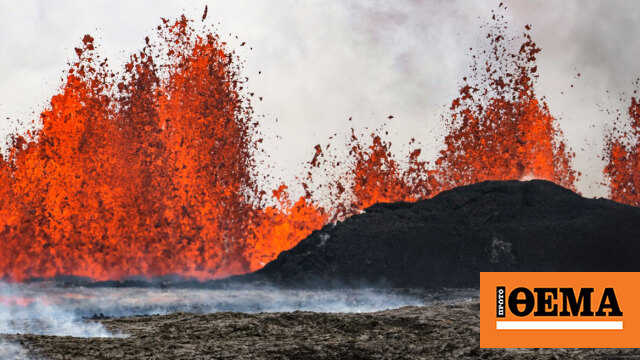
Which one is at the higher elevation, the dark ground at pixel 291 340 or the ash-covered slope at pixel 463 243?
the ash-covered slope at pixel 463 243

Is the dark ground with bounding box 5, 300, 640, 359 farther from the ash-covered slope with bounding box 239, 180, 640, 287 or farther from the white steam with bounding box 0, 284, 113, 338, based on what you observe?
the ash-covered slope with bounding box 239, 180, 640, 287

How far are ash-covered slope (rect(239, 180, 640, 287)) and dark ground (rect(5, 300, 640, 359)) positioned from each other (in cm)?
1150

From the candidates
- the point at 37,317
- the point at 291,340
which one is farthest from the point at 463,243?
the point at 291,340

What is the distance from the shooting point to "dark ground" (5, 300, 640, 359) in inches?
351

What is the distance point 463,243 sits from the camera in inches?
994

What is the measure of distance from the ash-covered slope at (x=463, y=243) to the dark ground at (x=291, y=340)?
37.7 ft

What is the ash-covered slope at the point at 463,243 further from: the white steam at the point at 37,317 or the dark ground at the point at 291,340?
the dark ground at the point at 291,340

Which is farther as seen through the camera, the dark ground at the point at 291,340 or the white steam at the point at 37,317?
the white steam at the point at 37,317

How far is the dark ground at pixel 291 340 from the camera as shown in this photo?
8906 mm

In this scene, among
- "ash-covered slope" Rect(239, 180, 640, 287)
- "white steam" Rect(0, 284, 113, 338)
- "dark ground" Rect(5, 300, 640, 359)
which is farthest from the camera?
"ash-covered slope" Rect(239, 180, 640, 287)

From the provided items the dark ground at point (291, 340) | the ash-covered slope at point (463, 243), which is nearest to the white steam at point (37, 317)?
the dark ground at point (291, 340)

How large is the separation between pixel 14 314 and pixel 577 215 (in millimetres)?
20768

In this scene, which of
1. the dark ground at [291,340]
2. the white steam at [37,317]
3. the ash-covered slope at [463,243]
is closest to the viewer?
the dark ground at [291,340]

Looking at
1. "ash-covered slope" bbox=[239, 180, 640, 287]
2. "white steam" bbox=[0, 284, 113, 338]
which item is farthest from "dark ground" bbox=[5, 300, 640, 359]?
"ash-covered slope" bbox=[239, 180, 640, 287]
